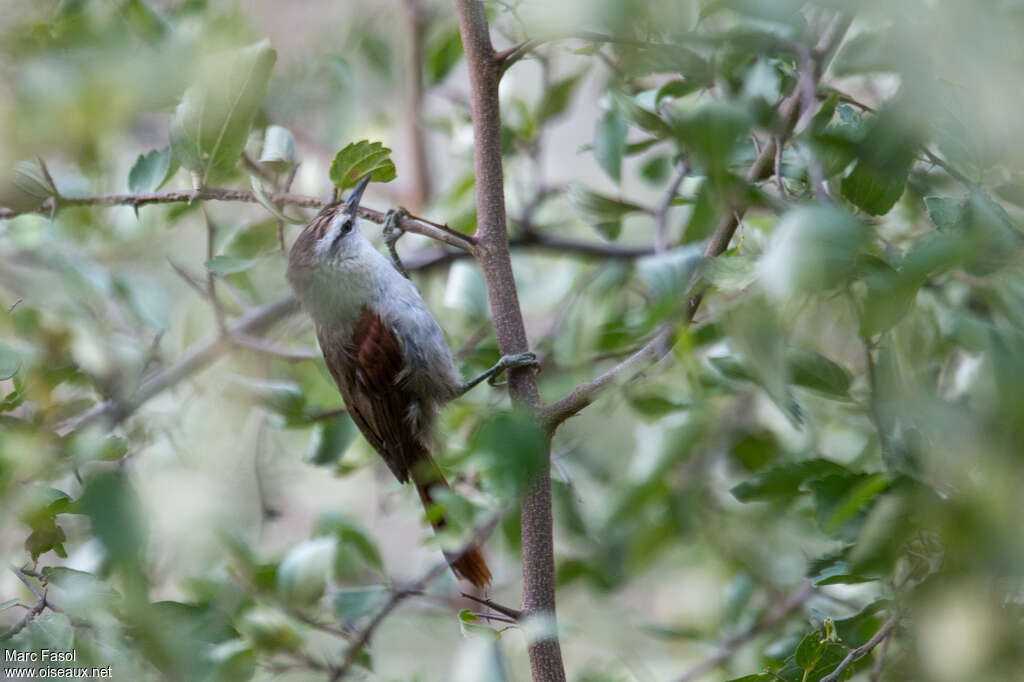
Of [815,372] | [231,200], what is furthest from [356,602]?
[815,372]

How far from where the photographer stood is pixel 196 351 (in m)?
2.59

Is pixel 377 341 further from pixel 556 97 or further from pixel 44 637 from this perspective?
pixel 44 637

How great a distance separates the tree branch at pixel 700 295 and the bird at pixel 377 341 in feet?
3.42

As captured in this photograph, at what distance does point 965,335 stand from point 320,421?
1.65 meters

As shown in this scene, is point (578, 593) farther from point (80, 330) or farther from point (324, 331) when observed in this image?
point (80, 330)

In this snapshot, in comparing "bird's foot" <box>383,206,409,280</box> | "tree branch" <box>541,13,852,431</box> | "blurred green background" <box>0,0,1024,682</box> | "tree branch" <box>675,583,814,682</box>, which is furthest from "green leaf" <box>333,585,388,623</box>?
"tree branch" <box>541,13,852,431</box>

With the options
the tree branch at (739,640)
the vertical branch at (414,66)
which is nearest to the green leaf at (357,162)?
the tree branch at (739,640)

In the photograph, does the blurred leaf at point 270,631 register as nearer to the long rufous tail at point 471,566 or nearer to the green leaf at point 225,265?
the long rufous tail at point 471,566

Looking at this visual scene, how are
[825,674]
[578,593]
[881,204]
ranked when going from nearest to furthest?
[881,204], [825,674], [578,593]

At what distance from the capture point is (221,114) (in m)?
1.65

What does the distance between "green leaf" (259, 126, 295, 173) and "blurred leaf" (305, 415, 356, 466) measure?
0.76m

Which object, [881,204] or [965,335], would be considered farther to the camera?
[881,204]

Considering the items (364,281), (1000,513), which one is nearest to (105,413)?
(364,281)

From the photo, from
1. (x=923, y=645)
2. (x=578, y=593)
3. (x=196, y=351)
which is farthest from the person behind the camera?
(x=578, y=593)
